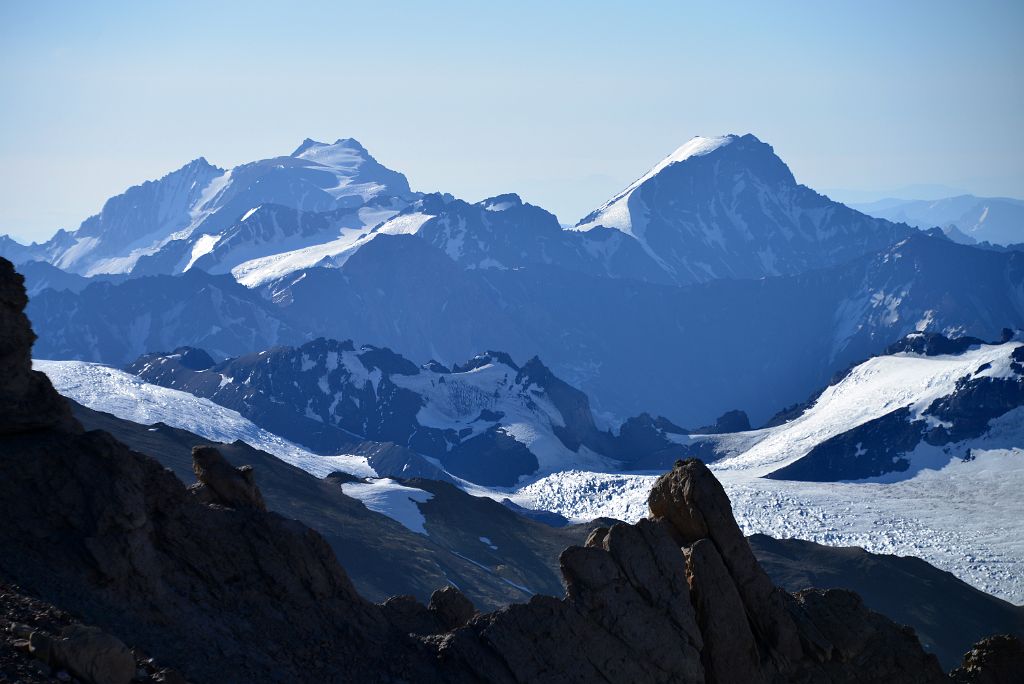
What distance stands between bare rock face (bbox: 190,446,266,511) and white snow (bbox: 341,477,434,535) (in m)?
114

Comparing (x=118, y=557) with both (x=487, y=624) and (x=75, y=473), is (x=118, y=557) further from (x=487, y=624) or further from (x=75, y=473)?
(x=487, y=624)

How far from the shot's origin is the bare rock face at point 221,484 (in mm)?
35500

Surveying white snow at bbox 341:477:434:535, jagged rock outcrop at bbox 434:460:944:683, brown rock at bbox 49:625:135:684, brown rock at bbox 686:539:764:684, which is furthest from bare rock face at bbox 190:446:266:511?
white snow at bbox 341:477:434:535

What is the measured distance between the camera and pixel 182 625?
95.1 feet

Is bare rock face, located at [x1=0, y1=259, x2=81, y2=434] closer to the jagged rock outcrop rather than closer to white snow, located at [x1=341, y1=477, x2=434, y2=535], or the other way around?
the jagged rock outcrop

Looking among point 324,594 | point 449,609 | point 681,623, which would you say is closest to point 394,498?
point 449,609

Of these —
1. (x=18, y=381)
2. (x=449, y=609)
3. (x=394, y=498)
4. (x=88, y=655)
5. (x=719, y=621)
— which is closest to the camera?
(x=88, y=655)

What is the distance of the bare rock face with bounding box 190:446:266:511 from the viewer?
3550 centimetres

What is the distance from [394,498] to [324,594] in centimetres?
13000

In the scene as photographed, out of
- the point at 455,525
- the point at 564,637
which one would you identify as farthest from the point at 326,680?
the point at 455,525

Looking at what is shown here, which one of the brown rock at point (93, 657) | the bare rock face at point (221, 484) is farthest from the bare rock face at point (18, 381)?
the brown rock at point (93, 657)

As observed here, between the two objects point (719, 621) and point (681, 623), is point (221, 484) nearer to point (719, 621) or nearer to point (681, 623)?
point (681, 623)

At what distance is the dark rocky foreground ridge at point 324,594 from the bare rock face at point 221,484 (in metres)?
0.05

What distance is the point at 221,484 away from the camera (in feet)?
116
